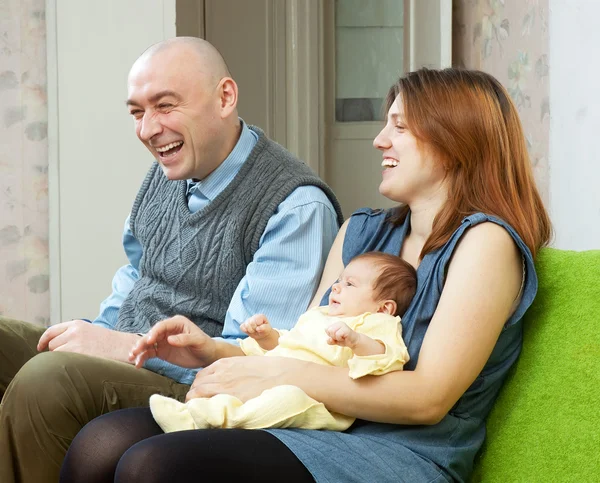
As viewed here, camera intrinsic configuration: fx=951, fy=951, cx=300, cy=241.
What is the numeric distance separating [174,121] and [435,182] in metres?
0.66

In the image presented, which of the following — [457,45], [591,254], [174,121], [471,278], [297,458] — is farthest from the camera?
[457,45]

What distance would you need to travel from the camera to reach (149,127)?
2072mm

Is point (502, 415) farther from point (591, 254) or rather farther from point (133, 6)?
point (133, 6)

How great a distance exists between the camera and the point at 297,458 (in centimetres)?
135

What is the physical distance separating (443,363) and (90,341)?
2.53 ft

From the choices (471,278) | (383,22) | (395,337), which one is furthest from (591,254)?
(383,22)

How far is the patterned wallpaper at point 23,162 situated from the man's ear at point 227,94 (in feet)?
5.18

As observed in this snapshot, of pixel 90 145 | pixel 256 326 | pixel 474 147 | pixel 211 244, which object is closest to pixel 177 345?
pixel 256 326

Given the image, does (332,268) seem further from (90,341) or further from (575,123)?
(575,123)

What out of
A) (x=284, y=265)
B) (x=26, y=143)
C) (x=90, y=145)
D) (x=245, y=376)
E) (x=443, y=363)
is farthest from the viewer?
(x=26, y=143)

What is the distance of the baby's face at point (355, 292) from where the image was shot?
5.22 feet

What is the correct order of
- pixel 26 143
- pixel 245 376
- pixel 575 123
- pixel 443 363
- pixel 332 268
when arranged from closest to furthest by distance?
pixel 443 363, pixel 245 376, pixel 332 268, pixel 575 123, pixel 26 143

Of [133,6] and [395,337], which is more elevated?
[133,6]

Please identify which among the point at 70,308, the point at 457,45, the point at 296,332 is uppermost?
the point at 457,45
